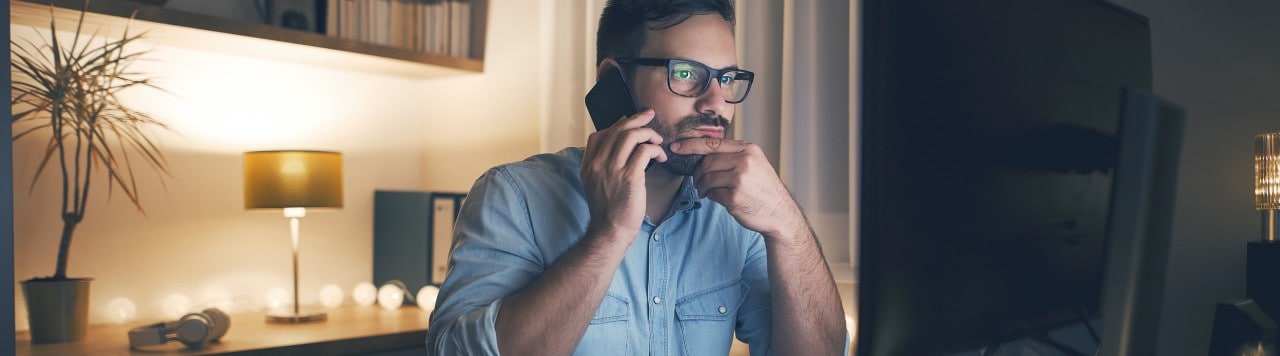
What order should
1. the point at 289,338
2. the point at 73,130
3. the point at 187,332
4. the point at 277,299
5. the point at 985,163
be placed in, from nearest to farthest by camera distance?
the point at 985,163 < the point at 187,332 < the point at 289,338 < the point at 73,130 < the point at 277,299

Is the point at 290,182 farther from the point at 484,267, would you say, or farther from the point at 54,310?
the point at 484,267

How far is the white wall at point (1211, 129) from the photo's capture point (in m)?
0.50

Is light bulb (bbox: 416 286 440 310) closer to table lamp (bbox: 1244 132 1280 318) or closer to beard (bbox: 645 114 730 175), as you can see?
beard (bbox: 645 114 730 175)

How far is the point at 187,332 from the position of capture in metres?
1.94

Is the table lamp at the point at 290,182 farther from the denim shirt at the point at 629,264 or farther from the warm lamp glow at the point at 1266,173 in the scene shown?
the warm lamp glow at the point at 1266,173

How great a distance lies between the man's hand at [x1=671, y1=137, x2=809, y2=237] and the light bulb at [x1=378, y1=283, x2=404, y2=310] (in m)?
1.57

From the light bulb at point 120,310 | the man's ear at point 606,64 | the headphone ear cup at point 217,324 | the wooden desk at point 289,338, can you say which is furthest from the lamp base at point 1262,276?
the light bulb at point 120,310

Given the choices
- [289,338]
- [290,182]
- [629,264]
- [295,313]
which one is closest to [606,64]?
[629,264]

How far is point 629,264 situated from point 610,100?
232 millimetres

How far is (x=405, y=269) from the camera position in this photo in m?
2.67

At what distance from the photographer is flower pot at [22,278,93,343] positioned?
6.45ft

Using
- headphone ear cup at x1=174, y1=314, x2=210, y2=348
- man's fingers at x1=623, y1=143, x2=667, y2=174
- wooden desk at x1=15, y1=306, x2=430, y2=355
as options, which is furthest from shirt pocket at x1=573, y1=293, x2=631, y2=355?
headphone ear cup at x1=174, y1=314, x2=210, y2=348

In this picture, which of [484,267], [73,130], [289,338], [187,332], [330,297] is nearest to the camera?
[484,267]

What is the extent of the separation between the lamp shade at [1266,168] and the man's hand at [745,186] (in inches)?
22.9
